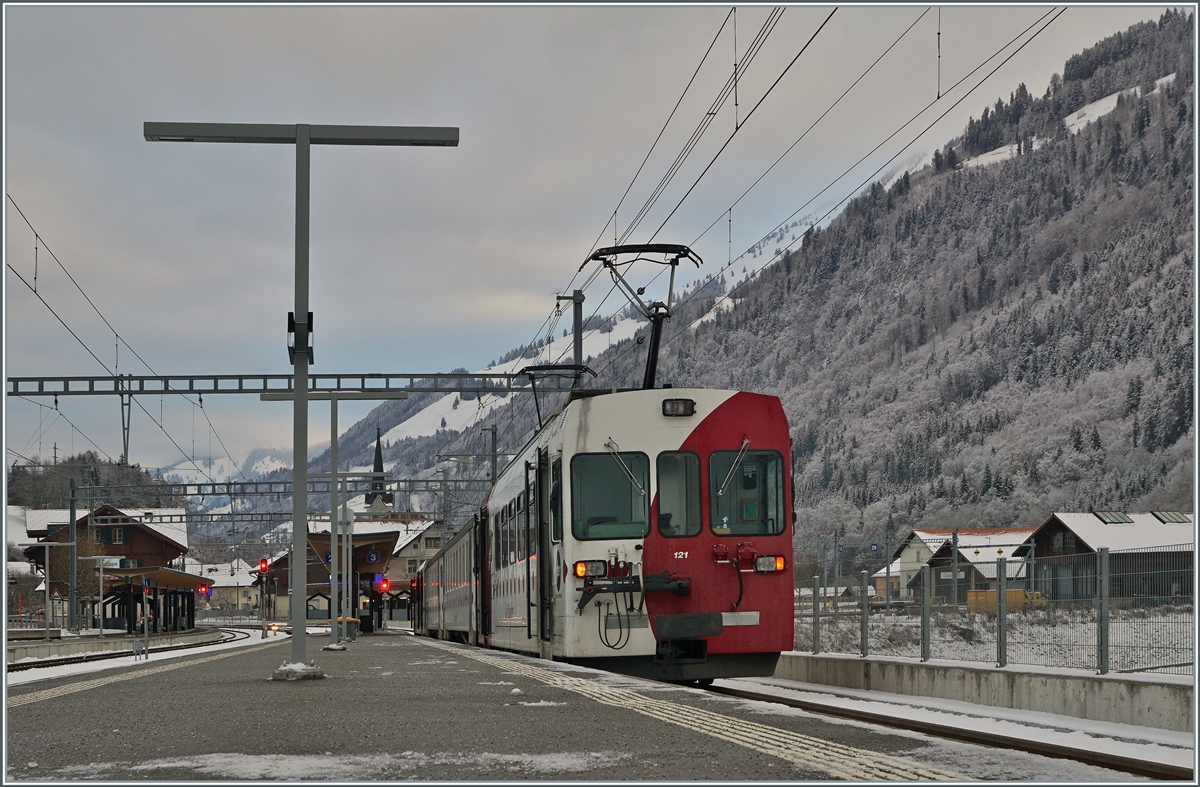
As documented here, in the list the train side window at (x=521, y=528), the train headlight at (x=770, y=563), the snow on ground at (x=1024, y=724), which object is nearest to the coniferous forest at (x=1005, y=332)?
the train side window at (x=521, y=528)

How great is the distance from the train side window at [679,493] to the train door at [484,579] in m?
8.39

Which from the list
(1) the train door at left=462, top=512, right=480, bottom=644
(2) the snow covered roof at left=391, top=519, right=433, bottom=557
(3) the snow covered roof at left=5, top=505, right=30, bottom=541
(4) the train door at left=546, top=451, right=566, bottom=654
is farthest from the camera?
(2) the snow covered roof at left=391, top=519, right=433, bottom=557

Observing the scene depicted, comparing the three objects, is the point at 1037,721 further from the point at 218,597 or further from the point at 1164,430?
the point at 218,597

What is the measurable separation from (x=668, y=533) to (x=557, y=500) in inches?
53.9

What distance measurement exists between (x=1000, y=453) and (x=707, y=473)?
12414 cm

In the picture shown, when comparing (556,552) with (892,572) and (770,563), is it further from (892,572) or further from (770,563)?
(892,572)

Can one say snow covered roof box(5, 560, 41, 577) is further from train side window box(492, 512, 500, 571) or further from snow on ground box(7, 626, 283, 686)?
train side window box(492, 512, 500, 571)

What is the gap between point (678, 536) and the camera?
14.9 metres

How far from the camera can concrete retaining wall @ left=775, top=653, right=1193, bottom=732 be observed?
10656mm

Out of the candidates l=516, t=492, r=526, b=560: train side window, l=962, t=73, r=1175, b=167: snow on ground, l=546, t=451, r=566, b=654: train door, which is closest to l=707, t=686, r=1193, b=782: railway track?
l=546, t=451, r=566, b=654: train door

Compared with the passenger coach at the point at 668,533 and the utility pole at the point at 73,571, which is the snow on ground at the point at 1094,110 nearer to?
the utility pole at the point at 73,571

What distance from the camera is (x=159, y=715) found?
9008 mm

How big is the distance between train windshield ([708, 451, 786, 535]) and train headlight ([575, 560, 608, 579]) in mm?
1356

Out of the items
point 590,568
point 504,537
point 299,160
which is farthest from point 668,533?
point 504,537
